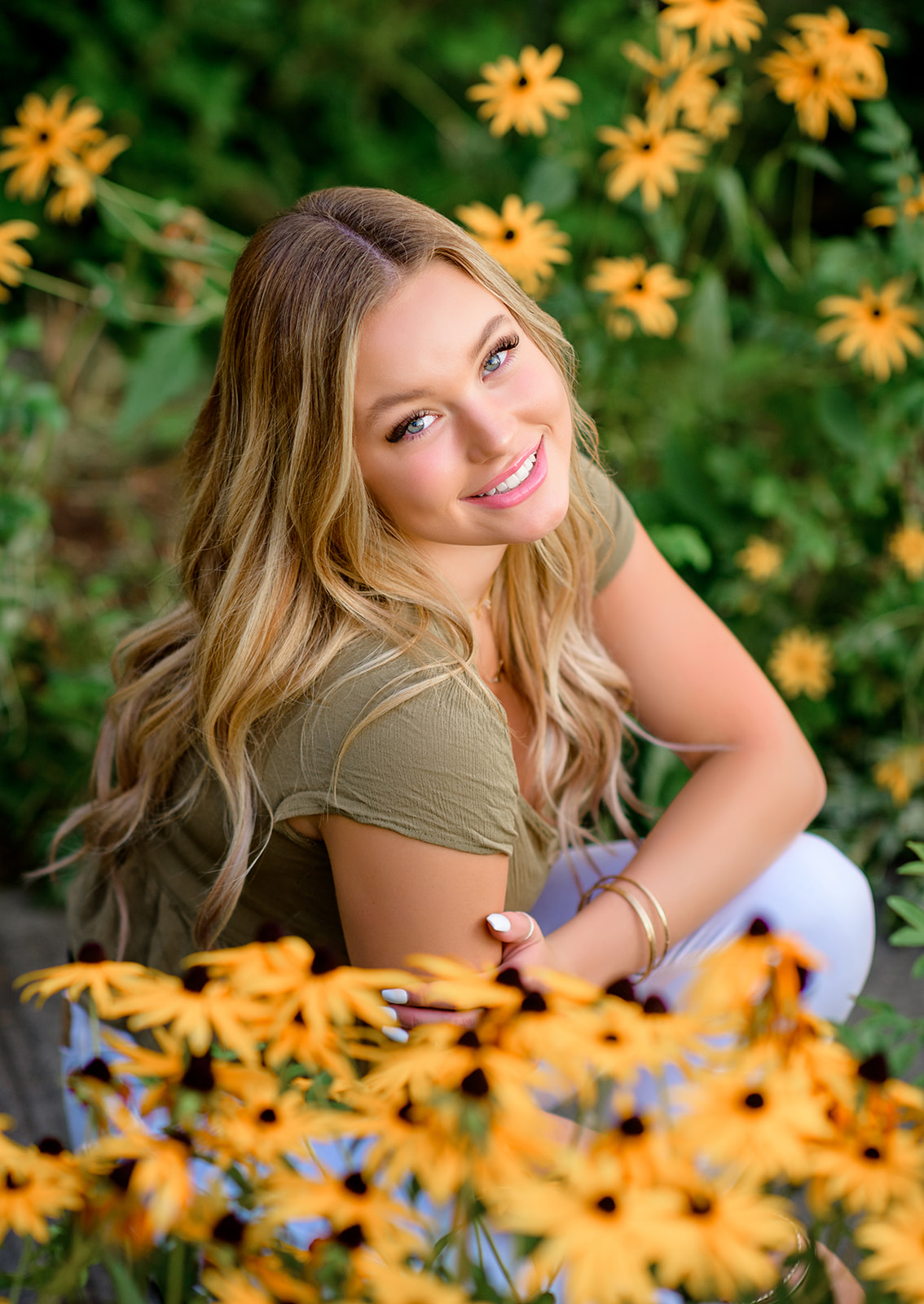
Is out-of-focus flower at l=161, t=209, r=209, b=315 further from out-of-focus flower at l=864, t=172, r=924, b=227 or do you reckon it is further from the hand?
the hand

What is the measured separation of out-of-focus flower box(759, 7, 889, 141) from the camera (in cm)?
181

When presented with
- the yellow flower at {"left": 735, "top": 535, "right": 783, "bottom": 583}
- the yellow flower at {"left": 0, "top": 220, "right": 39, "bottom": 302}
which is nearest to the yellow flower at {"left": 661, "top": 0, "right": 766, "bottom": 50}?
the yellow flower at {"left": 735, "top": 535, "right": 783, "bottom": 583}

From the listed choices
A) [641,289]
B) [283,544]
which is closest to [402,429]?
[283,544]

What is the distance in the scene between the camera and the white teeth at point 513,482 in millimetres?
1206

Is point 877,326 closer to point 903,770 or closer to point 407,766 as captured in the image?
point 903,770

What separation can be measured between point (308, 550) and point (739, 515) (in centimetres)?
110

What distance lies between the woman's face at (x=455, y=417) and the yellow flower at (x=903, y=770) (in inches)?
42.4

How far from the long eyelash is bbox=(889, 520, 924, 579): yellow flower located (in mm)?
1112

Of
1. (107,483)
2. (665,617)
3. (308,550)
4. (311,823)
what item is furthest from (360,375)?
(107,483)

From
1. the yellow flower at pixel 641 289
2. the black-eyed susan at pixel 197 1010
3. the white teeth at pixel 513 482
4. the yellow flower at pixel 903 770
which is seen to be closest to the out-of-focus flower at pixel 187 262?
the yellow flower at pixel 641 289

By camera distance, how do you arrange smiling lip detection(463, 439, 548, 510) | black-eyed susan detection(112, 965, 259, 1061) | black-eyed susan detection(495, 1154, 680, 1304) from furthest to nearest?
smiling lip detection(463, 439, 548, 510) → black-eyed susan detection(112, 965, 259, 1061) → black-eyed susan detection(495, 1154, 680, 1304)

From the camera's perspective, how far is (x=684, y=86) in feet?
5.98

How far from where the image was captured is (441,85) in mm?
3596

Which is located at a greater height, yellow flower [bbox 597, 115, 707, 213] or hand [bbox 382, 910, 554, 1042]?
yellow flower [bbox 597, 115, 707, 213]
